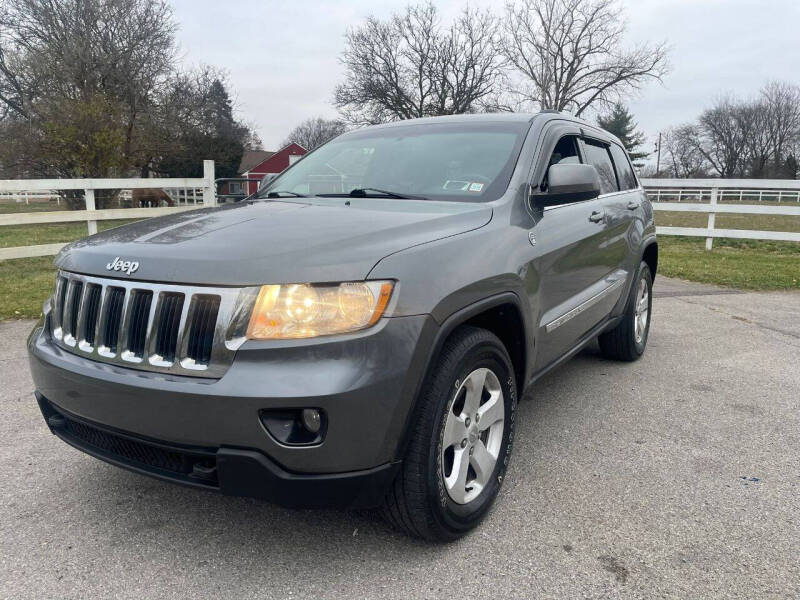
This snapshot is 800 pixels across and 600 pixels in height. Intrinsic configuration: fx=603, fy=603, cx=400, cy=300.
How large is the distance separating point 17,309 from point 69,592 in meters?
5.23

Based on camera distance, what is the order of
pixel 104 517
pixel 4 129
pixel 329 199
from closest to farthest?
pixel 104 517 → pixel 329 199 → pixel 4 129

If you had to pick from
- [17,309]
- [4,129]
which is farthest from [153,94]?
[17,309]

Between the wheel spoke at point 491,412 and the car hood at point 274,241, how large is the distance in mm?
724

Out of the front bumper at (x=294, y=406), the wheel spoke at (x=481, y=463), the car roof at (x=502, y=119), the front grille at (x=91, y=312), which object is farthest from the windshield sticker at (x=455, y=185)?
the front grille at (x=91, y=312)

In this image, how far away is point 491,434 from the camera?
8.45 ft

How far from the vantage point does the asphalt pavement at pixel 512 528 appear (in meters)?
2.11

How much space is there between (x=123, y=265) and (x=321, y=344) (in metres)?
0.84

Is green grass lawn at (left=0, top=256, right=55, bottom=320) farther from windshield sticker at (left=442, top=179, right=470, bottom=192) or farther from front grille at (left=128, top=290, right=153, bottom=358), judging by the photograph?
windshield sticker at (left=442, top=179, right=470, bottom=192)

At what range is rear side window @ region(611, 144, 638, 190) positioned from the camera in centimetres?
469

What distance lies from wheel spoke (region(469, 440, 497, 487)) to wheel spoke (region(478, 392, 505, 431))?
0.08 meters

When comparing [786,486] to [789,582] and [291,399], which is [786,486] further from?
[291,399]

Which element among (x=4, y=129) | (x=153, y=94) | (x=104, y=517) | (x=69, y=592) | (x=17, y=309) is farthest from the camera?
(x=153, y=94)

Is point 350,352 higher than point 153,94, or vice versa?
point 153,94

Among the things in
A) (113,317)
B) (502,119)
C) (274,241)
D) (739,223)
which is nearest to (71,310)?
(113,317)
